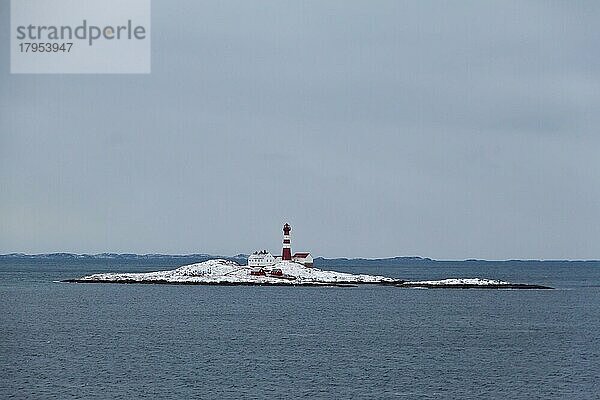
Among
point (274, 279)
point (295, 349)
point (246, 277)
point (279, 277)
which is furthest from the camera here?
point (246, 277)

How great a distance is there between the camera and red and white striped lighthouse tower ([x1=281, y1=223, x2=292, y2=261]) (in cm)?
13862

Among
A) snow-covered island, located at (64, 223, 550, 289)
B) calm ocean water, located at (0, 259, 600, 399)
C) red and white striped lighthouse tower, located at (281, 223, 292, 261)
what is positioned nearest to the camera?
calm ocean water, located at (0, 259, 600, 399)

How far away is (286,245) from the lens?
14450 centimetres

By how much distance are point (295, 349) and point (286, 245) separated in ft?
265

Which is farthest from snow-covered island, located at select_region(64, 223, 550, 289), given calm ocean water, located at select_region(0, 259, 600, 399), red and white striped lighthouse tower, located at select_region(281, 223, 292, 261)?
calm ocean water, located at select_region(0, 259, 600, 399)

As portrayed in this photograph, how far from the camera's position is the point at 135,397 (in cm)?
4528

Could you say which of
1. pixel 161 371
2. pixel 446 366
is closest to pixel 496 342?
pixel 446 366

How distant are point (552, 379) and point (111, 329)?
40487mm

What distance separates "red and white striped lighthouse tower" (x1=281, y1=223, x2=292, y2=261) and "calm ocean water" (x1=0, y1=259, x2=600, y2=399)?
25.6 m

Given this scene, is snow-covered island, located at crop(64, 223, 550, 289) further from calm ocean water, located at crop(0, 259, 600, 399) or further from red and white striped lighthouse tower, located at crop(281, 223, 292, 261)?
calm ocean water, located at crop(0, 259, 600, 399)

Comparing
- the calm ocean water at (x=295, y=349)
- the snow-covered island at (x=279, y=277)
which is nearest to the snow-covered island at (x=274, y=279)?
the snow-covered island at (x=279, y=277)

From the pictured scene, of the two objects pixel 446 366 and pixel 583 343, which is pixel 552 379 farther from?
pixel 583 343

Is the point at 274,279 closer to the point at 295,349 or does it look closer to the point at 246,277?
the point at 246,277

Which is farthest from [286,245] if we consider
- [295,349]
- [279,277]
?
[295,349]
